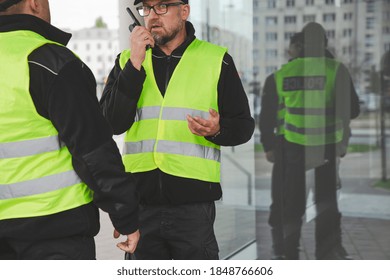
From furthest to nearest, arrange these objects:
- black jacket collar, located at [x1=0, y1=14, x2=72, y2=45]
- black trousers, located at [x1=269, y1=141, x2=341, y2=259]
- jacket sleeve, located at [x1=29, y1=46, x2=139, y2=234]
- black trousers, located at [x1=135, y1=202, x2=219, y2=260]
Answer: black trousers, located at [x1=269, y1=141, x2=341, y2=259] → black trousers, located at [x1=135, y1=202, x2=219, y2=260] → black jacket collar, located at [x1=0, y1=14, x2=72, y2=45] → jacket sleeve, located at [x1=29, y1=46, x2=139, y2=234]

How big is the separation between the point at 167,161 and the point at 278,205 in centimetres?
247

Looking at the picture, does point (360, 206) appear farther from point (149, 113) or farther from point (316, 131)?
point (149, 113)

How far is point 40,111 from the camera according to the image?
2.16 meters

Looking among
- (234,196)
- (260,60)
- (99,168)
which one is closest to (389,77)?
(260,60)

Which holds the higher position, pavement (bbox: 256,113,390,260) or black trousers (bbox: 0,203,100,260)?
black trousers (bbox: 0,203,100,260)

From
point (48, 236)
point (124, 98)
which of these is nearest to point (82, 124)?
point (48, 236)

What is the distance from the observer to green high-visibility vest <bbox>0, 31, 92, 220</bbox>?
216 cm

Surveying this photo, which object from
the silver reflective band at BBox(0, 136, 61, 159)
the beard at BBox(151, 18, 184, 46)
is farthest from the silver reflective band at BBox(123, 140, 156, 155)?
the silver reflective band at BBox(0, 136, 61, 159)

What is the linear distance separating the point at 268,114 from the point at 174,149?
2317 millimetres

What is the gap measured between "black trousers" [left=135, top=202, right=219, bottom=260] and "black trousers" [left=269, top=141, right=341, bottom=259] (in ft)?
7.63

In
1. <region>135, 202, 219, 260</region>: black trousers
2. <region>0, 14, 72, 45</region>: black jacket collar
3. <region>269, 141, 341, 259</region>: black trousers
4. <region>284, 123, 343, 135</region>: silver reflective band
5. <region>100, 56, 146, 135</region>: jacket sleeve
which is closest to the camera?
<region>0, 14, 72, 45</region>: black jacket collar

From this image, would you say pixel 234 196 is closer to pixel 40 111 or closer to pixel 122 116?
pixel 122 116

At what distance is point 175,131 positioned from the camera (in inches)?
115

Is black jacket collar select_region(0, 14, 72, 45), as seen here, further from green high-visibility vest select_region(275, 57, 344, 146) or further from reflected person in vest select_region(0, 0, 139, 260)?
green high-visibility vest select_region(275, 57, 344, 146)
